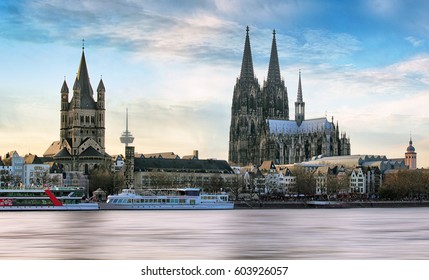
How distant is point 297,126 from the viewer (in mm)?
137375

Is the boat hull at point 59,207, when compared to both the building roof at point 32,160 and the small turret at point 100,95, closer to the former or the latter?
the building roof at point 32,160

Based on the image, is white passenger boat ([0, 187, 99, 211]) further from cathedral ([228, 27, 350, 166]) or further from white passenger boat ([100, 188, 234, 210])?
cathedral ([228, 27, 350, 166])

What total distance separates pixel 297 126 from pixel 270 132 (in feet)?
20.4

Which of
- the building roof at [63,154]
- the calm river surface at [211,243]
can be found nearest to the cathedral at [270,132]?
the building roof at [63,154]

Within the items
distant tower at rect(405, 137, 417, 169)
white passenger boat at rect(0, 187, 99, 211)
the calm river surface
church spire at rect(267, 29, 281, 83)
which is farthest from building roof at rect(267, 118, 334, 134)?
the calm river surface

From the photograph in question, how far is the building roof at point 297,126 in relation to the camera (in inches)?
5261

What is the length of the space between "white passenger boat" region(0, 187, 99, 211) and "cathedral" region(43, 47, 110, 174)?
37.4 meters

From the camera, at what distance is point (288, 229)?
39.1m

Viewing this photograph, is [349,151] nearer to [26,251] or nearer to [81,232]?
[81,232]

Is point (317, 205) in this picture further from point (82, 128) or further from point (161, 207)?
point (82, 128)

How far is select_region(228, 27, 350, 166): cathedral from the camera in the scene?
436 feet

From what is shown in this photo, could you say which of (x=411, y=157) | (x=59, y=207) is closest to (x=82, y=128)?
(x=59, y=207)
